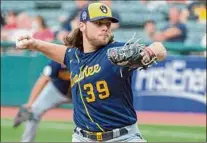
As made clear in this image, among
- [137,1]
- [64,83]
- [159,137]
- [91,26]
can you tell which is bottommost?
[159,137]

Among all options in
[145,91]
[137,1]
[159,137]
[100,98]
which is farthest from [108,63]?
[137,1]

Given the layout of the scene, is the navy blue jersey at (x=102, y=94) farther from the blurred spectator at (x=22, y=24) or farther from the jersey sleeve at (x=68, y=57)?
the blurred spectator at (x=22, y=24)

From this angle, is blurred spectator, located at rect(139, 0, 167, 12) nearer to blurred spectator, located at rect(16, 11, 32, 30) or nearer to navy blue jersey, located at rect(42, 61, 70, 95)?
blurred spectator, located at rect(16, 11, 32, 30)

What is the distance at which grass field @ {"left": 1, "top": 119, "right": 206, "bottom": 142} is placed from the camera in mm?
10038

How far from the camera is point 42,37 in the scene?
14.7 metres

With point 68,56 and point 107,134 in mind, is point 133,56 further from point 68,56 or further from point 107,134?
point 68,56

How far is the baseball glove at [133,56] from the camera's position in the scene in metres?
4.47

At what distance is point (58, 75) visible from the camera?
A: 8.67m

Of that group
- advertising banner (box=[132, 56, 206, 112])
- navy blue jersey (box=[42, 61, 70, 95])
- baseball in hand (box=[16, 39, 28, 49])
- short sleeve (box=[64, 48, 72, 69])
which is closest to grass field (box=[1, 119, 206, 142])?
navy blue jersey (box=[42, 61, 70, 95])

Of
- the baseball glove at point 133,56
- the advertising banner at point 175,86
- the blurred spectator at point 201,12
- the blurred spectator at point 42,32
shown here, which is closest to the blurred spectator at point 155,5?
the blurred spectator at point 201,12

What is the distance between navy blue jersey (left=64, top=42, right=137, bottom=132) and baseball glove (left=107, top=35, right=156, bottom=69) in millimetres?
273

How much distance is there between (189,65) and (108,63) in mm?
8574

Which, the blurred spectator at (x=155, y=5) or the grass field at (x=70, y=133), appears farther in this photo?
the blurred spectator at (x=155, y=5)

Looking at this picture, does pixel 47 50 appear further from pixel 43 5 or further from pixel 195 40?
pixel 43 5
